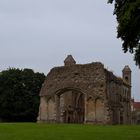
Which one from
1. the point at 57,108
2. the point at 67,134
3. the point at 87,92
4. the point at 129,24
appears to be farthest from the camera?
the point at 57,108

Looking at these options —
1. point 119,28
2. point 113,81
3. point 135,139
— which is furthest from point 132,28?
point 113,81

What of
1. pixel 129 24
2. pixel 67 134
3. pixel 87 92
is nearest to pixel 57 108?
pixel 87 92

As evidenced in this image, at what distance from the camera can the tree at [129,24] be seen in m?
18.0

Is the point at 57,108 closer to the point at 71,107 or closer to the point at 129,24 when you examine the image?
the point at 71,107

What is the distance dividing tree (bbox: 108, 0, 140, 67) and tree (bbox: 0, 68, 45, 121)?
45.2 metres

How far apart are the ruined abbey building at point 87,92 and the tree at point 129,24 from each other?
29826mm

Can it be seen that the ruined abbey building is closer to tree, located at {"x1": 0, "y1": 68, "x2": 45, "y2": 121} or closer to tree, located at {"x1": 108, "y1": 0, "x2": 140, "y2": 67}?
tree, located at {"x1": 0, "y1": 68, "x2": 45, "y2": 121}

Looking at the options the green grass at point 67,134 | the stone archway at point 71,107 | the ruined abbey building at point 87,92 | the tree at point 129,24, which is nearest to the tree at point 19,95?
the stone archway at point 71,107

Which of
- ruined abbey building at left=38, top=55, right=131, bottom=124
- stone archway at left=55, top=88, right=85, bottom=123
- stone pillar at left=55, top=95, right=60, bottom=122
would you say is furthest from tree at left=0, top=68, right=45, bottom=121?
stone pillar at left=55, top=95, right=60, bottom=122

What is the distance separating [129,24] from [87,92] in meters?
33.8

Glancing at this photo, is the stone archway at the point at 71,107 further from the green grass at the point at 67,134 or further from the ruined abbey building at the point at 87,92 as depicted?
the green grass at the point at 67,134

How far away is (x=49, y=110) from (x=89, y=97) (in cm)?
634

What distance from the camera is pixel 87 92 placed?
52312 mm

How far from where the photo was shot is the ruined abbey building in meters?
51.4
